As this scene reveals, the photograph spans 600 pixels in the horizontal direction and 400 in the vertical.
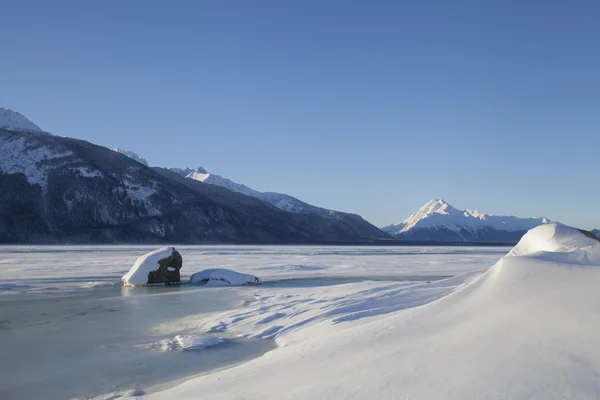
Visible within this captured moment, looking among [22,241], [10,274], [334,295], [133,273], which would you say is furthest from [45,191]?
[334,295]

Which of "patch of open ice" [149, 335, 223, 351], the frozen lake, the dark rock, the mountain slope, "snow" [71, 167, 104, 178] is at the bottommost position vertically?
the frozen lake

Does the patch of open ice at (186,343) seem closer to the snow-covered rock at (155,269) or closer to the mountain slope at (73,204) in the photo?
the snow-covered rock at (155,269)

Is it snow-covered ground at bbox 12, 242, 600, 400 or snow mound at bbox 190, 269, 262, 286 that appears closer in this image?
snow-covered ground at bbox 12, 242, 600, 400

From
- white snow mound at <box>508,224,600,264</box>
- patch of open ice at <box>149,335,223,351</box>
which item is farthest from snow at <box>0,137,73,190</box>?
white snow mound at <box>508,224,600,264</box>

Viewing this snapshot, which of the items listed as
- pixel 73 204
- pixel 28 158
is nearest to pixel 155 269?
pixel 73 204

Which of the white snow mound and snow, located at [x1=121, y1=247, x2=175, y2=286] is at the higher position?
the white snow mound

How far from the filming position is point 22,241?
5763 inches

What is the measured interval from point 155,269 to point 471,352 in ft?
87.9

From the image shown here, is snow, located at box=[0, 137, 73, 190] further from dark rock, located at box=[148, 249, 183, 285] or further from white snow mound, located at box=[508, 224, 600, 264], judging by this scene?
white snow mound, located at box=[508, 224, 600, 264]

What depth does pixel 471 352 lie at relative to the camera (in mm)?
7184

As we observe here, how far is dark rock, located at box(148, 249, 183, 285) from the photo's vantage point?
102 feet

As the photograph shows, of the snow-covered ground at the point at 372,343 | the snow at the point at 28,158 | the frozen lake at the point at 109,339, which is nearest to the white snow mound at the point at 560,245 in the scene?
the snow-covered ground at the point at 372,343

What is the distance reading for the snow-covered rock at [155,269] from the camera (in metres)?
30.7

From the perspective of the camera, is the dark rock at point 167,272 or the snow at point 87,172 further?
the snow at point 87,172
